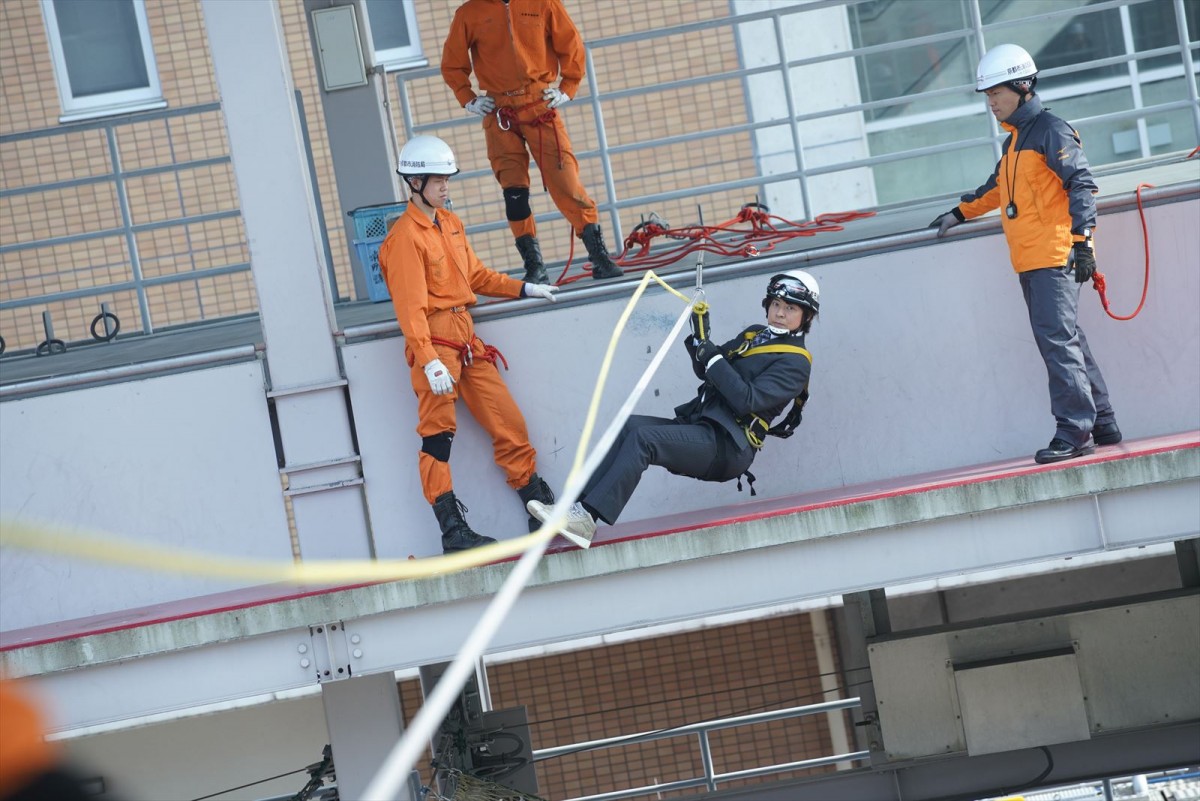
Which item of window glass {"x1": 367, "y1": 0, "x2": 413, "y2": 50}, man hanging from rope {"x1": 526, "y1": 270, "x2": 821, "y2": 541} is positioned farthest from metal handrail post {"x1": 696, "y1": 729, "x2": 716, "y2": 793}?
window glass {"x1": 367, "y1": 0, "x2": 413, "y2": 50}

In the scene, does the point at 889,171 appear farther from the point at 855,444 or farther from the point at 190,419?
the point at 190,419

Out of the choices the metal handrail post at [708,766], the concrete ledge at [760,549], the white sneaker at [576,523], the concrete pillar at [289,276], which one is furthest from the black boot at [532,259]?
the metal handrail post at [708,766]

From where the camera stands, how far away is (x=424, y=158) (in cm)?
636

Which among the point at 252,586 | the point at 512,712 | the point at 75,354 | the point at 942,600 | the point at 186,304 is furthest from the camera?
the point at 186,304

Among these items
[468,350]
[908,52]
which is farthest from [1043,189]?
[908,52]

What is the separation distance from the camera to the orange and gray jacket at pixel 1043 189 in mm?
6164

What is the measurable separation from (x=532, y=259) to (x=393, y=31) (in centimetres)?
630

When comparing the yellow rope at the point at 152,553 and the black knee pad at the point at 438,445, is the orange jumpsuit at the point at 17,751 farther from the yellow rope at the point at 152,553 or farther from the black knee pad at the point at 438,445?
the black knee pad at the point at 438,445

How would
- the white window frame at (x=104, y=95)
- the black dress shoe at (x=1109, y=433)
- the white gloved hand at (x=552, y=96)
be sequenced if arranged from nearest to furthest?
the black dress shoe at (x=1109, y=433), the white gloved hand at (x=552, y=96), the white window frame at (x=104, y=95)

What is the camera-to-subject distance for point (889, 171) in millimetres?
13258

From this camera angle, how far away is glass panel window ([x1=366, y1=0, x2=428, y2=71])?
13094 millimetres

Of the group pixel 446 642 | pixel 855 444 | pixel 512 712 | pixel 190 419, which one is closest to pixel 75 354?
pixel 190 419

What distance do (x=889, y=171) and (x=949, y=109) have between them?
818 millimetres

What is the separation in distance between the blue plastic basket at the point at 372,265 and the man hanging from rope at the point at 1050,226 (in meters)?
4.20
